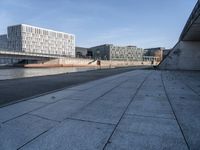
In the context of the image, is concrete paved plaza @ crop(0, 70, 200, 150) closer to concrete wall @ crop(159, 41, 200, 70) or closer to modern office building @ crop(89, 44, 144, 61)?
concrete wall @ crop(159, 41, 200, 70)

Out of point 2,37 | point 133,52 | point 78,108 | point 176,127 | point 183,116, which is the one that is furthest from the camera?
point 133,52

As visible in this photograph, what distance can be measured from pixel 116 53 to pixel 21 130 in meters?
142

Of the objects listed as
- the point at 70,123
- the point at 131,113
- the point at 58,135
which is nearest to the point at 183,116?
the point at 131,113

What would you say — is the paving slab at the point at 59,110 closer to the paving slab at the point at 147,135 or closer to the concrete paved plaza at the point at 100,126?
the concrete paved plaza at the point at 100,126

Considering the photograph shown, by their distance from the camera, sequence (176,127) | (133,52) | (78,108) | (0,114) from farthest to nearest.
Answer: (133,52) → (78,108) → (0,114) → (176,127)

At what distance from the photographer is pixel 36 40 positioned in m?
132

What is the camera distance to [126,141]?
12.1 feet

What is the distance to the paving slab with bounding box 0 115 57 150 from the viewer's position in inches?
144

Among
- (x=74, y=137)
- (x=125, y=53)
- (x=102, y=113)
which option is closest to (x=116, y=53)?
(x=125, y=53)

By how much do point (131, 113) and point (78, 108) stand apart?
1758mm

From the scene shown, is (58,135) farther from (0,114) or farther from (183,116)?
(183,116)

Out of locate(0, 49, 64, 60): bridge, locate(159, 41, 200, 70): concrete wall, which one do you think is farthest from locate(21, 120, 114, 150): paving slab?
locate(0, 49, 64, 60): bridge

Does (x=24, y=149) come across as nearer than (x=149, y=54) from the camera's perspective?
Yes

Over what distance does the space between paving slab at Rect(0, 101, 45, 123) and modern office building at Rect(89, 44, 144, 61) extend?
12960 cm
